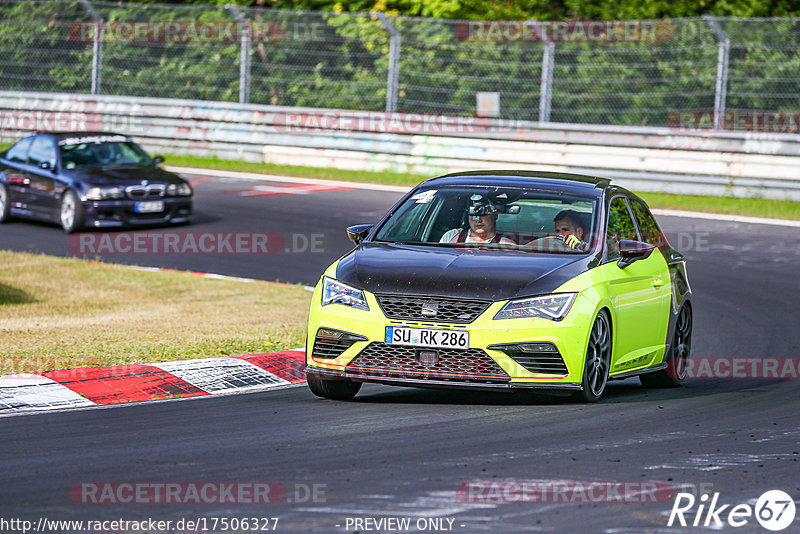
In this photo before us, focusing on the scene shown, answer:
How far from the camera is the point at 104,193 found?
19.5 metres

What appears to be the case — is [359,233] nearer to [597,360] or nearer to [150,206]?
[597,360]

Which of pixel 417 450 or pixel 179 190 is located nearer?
pixel 417 450

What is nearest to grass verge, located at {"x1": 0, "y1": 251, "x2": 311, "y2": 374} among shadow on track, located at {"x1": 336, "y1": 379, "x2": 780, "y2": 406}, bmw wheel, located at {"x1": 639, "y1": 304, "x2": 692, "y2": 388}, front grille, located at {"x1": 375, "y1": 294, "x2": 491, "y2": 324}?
shadow on track, located at {"x1": 336, "y1": 379, "x2": 780, "y2": 406}

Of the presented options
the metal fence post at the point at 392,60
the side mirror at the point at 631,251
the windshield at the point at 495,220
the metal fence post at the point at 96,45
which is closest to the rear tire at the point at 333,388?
the windshield at the point at 495,220

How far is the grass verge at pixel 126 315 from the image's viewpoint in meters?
10.6

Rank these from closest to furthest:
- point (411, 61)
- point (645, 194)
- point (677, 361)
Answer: point (677, 361) < point (645, 194) < point (411, 61)

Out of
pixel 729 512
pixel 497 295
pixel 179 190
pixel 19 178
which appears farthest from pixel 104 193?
pixel 729 512

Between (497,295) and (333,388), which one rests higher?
(497,295)

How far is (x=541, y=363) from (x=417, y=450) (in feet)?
4.79

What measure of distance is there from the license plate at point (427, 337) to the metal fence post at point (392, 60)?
55.9ft

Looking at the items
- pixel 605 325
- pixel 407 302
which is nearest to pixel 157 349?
pixel 407 302

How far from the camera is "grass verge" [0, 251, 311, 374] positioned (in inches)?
418

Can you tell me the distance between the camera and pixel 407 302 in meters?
8.40

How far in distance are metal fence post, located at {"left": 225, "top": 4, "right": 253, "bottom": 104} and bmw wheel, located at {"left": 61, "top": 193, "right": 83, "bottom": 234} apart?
294 inches
